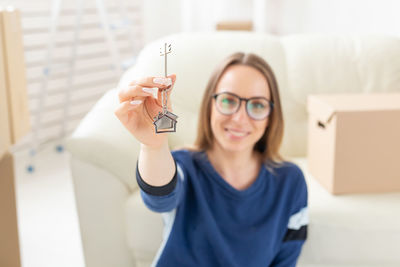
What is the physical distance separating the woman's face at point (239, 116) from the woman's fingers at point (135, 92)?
0.47 meters

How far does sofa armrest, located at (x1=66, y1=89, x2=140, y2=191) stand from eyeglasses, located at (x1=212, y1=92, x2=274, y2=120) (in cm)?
40

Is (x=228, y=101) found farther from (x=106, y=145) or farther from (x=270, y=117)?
(x=106, y=145)

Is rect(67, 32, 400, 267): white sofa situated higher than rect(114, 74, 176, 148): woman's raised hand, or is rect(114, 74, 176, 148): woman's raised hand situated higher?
rect(114, 74, 176, 148): woman's raised hand

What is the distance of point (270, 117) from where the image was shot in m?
1.21

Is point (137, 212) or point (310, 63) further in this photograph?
point (310, 63)

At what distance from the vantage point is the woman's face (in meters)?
1.08

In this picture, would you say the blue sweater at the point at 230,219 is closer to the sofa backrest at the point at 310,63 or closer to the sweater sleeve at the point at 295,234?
the sweater sleeve at the point at 295,234

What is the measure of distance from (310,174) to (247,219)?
54cm

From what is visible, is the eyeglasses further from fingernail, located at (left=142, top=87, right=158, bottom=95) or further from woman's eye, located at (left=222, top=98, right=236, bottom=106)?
fingernail, located at (left=142, top=87, right=158, bottom=95)

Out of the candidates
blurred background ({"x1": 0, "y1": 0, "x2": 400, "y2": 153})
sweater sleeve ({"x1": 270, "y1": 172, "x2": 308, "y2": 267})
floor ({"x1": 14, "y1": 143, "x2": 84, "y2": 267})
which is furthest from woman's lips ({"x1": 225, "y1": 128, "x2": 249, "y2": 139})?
blurred background ({"x1": 0, "y1": 0, "x2": 400, "y2": 153})

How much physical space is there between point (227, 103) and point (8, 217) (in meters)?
0.63

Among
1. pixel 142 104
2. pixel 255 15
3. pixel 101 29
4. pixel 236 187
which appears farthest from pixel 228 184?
pixel 101 29

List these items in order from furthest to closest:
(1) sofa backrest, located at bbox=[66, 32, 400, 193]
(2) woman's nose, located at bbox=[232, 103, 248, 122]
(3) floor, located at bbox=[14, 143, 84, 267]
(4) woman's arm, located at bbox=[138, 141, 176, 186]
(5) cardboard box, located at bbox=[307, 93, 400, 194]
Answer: (3) floor, located at bbox=[14, 143, 84, 267] < (1) sofa backrest, located at bbox=[66, 32, 400, 193] < (5) cardboard box, located at bbox=[307, 93, 400, 194] < (2) woman's nose, located at bbox=[232, 103, 248, 122] < (4) woman's arm, located at bbox=[138, 141, 176, 186]

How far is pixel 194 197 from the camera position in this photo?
122cm
